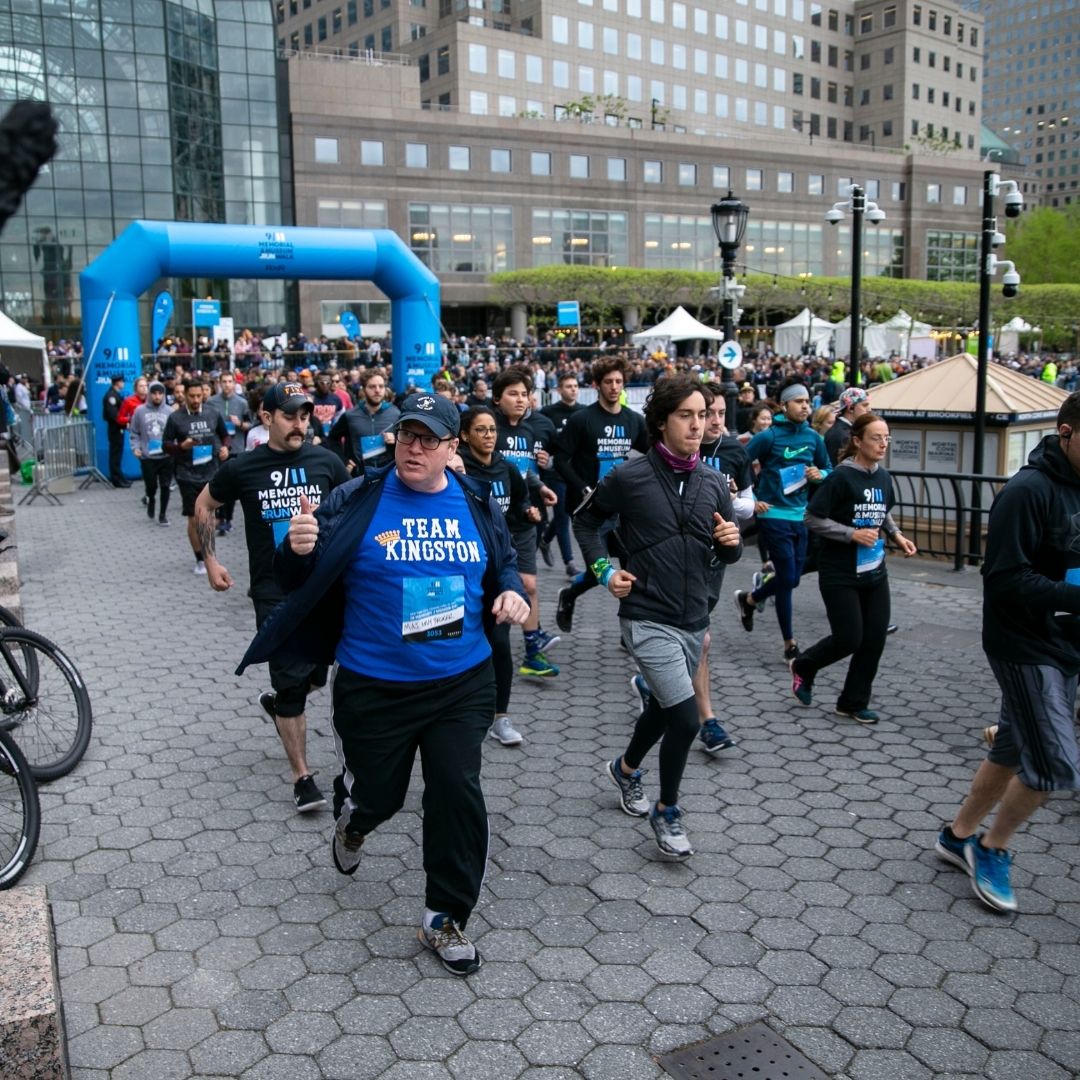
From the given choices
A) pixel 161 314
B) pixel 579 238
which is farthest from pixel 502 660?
pixel 579 238

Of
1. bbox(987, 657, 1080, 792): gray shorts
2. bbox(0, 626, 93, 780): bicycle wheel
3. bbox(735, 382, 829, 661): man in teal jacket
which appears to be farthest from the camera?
bbox(735, 382, 829, 661): man in teal jacket

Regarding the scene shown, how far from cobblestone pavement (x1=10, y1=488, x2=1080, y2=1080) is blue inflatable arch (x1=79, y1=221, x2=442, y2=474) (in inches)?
536

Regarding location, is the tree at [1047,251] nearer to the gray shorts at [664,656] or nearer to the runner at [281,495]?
the runner at [281,495]

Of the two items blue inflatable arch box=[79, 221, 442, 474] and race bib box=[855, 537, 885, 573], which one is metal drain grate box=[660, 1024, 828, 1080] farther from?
blue inflatable arch box=[79, 221, 442, 474]

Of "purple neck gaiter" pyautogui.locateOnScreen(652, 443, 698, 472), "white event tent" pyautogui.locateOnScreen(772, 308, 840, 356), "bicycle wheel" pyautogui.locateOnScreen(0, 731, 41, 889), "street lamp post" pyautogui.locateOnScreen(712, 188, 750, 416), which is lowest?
"bicycle wheel" pyautogui.locateOnScreen(0, 731, 41, 889)

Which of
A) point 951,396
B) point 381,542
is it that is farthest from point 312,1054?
point 951,396

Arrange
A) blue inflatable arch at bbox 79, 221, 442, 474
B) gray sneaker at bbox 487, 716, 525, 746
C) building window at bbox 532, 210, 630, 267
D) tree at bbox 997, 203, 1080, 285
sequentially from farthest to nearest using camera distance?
tree at bbox 997, 203, 1080, 285 → building window at bbox 532, 210, 630, 267 → blue inflatable arch at bbox 79, 221, 442, 474 → gray sneaker at bbox 487, 716, 525, 746

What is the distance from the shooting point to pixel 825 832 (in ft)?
15.9

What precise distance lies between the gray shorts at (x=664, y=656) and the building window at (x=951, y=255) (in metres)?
84.1

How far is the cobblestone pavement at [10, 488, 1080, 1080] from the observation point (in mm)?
3363

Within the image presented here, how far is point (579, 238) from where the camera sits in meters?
66.5

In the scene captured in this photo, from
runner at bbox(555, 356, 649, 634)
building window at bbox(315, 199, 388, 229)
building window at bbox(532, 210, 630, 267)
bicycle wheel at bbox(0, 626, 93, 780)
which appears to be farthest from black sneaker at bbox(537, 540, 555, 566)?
building window at bbox(532, 210, 630, 267)

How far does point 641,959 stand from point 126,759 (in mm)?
3220

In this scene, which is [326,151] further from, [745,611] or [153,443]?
[745,611]
